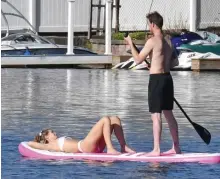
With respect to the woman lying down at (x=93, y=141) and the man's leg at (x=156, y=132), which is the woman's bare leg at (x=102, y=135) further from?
the man's leg at (x=156, y=132)

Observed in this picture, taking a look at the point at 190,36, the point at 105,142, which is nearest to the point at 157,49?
the point at 105,142

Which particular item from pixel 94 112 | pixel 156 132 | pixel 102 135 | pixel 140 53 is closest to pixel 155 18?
pixel 140 53

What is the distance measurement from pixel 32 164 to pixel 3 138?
249 centimetres

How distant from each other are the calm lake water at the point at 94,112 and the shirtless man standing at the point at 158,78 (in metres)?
0.55

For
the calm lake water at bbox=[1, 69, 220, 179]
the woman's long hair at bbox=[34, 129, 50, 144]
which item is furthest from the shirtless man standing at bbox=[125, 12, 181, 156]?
the woman's long hair at bbox=[34, 129, 50, 144]

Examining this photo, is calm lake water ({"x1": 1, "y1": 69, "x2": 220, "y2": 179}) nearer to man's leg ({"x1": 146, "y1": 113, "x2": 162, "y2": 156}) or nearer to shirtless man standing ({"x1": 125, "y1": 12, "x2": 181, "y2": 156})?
man's leg ({"x1": 146, "y1": 113, "x2": 162, "y2": 156})

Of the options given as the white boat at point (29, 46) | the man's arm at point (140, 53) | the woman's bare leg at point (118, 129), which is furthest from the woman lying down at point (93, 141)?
the white boat at point (29, 46)

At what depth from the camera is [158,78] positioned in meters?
12.4

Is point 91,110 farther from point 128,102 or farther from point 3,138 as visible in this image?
point 3,138

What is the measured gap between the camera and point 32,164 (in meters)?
12.1

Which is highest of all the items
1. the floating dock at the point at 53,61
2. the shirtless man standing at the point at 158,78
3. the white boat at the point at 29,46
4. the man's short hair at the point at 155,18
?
the man's short hair at the point at 155,18

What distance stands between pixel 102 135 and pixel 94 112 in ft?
22.2

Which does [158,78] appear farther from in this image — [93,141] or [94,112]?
[94,112]

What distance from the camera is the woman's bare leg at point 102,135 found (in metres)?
12.2
